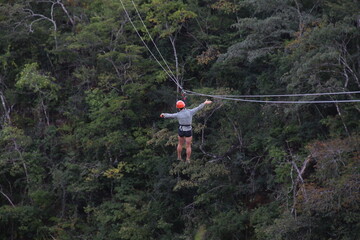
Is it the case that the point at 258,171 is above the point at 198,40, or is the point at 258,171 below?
below

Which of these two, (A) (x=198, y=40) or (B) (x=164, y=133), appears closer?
(B) (x=164, y=133)

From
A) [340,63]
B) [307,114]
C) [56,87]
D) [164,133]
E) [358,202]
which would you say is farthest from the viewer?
[56,87]

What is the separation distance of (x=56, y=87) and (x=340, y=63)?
1058cm

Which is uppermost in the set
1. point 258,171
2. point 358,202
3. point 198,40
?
point 198,40

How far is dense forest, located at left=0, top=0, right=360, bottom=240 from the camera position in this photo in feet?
47.7

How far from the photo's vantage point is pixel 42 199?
19.2 meters

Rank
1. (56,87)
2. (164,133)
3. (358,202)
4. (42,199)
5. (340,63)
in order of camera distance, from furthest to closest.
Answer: (56,87), (42,199), (164,133), (340,63), (358,202)

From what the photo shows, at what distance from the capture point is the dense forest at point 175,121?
1455 centimetres

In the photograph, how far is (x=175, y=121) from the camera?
18469mm

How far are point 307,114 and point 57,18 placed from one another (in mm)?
10828

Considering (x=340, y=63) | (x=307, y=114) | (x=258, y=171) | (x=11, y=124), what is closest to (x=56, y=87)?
(x=11, y=124)

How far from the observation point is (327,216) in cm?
1406

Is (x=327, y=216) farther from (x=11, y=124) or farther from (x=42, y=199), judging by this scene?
(x=11, y=124)

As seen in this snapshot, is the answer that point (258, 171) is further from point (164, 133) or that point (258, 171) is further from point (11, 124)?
point (11, 124)
